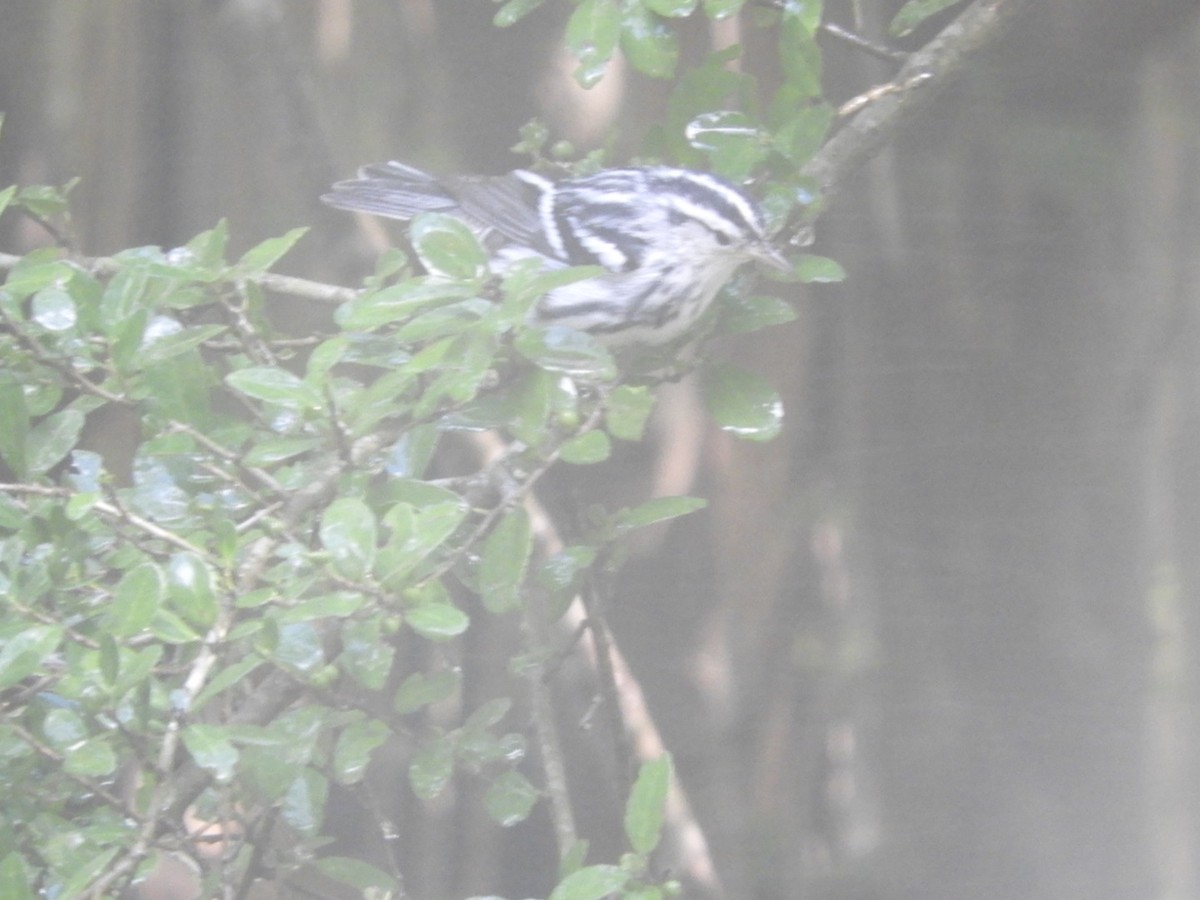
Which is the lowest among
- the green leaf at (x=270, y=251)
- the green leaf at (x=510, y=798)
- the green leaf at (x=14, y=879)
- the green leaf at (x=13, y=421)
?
the green leaf at (x=510, y=798)

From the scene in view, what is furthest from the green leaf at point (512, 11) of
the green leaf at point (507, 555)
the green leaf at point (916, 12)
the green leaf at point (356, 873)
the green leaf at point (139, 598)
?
the green leaf at point (356, 873)

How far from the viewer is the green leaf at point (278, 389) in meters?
0.73

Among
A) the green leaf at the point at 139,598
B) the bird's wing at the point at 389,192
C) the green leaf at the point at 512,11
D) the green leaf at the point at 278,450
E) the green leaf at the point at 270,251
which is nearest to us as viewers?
the green leaf at the point at 139,598

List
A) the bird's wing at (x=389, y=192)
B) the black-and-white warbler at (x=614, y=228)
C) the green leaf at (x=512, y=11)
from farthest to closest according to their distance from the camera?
1. the bird's wing at (x=389, y=192)
2. the black-and-white warbler at (x=614, y=228)
3. the green leaf at (x=512, y=11)

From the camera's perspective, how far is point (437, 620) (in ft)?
2.24

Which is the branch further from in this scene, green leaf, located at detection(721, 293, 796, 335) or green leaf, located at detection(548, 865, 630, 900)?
green leaf, located at detection(548, 865, 630, 900)

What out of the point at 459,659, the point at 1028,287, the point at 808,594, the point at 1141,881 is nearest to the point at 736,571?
the point at 808,594

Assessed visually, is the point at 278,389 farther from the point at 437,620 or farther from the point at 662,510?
the point at 662,510

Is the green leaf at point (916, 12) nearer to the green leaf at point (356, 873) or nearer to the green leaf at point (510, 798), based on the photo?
the green leaf at point (510, 798)

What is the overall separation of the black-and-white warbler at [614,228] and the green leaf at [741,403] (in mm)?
95

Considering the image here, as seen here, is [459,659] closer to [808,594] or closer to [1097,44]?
[808,594]

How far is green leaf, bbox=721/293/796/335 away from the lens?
3.12 ft

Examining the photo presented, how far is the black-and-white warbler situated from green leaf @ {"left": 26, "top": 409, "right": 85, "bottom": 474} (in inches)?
14.7

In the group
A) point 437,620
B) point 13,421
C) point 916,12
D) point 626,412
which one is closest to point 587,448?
point 626,412
